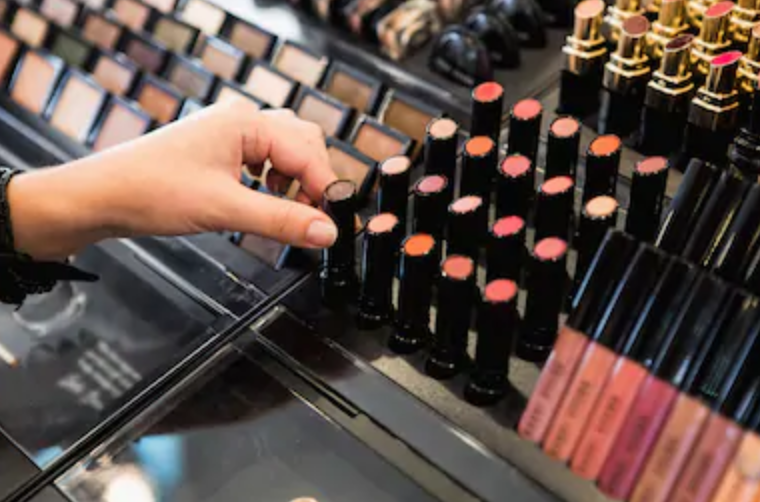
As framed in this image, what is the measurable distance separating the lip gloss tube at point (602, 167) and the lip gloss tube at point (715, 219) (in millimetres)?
127

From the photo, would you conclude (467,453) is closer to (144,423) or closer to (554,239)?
(554,239)

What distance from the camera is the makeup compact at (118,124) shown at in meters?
1.16

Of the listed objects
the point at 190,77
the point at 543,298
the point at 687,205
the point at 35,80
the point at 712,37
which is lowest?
the point at 35,80

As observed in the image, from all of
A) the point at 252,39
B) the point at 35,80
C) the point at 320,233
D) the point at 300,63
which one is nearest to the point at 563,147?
the point at 320,233

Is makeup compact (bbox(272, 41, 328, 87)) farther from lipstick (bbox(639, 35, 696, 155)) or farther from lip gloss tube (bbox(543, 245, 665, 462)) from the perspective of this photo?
lip gloss tube (bbox(543, 245, 665, 462))

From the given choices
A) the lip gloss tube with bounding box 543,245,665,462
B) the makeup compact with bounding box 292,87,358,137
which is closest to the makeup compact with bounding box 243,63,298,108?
the makeup compact with bounding box 292,87,358,137

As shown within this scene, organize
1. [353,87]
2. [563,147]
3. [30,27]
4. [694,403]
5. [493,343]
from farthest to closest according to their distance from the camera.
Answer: [30,27], [353,87], [563,147], [493,343], [694,403]

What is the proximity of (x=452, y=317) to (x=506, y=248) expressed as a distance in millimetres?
78

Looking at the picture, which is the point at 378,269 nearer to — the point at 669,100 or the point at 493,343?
the point at 493,343

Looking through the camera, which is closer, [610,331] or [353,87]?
[610,331]

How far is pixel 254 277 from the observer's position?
100 cm

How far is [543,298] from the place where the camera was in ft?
2.61

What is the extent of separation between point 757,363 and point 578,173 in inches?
14.9

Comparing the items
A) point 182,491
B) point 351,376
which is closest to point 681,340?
point 351,376
